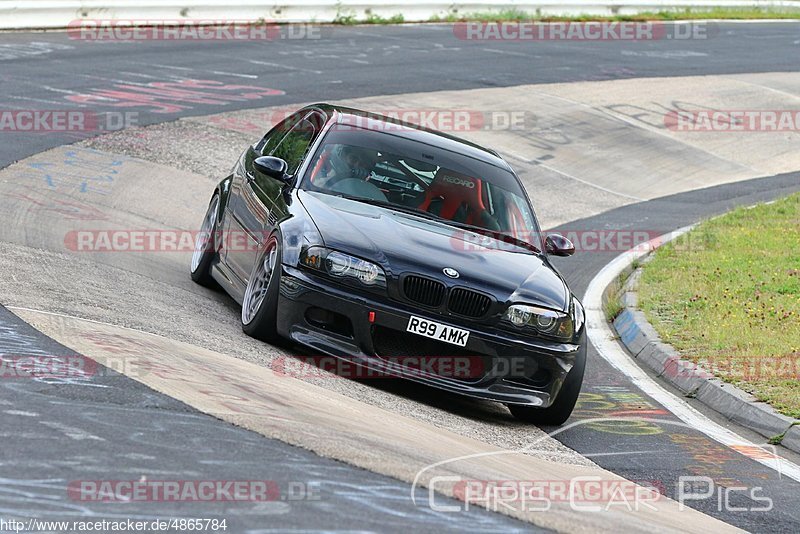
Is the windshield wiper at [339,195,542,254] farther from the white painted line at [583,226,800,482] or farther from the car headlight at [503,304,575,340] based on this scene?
the white painted line at [583,226,800,482]

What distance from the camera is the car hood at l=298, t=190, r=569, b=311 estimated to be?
25.2 ft

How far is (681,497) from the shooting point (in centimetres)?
664

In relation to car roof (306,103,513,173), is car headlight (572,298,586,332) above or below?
below

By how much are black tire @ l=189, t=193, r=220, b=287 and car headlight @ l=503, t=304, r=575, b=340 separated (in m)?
3.10

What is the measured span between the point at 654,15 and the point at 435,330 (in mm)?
29903

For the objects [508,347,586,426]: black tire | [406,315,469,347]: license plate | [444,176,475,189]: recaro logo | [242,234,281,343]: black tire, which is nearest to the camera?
[406,315,469,347]: license plate

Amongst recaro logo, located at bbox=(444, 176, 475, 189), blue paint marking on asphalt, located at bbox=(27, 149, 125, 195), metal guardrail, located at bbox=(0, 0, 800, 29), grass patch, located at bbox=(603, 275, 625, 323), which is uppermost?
recaro logo, located at bbox=(444, 176, 475, 189)

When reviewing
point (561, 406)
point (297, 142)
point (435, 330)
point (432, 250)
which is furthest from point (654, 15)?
point (435, 330)

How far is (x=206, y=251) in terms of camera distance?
10070 millimetres

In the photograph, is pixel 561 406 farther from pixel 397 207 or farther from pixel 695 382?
pixel 695 382

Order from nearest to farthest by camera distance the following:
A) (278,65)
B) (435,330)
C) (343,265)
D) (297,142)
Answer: (435,330) → (343,265) → (297,142) → (278,65)

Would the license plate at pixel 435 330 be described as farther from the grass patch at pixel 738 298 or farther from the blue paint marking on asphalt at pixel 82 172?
the blue paint marking on asphalt at pixel 82 172

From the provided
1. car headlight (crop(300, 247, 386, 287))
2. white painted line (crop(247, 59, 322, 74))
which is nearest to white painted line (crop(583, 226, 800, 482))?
car headlight (crop(300, 247, 386, 287))

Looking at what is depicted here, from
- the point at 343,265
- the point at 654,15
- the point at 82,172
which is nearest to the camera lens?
the point at 343,265
